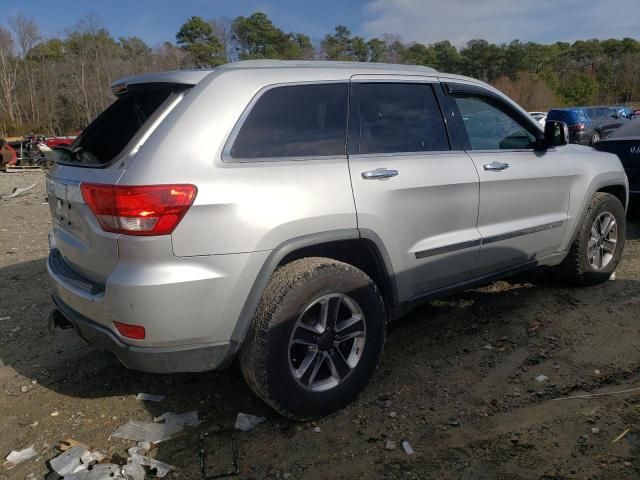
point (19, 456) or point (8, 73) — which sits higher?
point (8, 73)

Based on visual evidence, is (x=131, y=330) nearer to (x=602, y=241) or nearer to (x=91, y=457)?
(x=91, y=457)

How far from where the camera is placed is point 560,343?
3.48m

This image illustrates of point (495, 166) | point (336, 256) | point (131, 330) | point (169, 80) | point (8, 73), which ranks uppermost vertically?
point (8, 73)

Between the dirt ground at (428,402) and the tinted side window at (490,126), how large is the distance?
1.34 meters

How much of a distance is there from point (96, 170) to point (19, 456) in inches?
59.0

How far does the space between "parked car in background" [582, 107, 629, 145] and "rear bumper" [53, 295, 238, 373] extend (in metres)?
22.8

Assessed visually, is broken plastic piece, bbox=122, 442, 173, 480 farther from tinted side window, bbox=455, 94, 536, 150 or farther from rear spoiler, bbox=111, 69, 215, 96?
tinted side window, bbox=455, 94, 536, 150

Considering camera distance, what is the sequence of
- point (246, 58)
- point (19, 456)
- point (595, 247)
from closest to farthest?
point (19, 456) < point (595, 247) < point (246, 58)

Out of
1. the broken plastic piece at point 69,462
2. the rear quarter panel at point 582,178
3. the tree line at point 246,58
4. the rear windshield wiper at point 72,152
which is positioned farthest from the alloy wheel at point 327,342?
the tree line at point 246,58

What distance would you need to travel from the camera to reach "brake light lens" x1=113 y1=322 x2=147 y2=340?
226 centimetres

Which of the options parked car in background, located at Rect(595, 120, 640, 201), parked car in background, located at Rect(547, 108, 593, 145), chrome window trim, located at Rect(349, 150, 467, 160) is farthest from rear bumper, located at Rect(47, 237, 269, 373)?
parked car in background, located at Rect(547, 108, 593, 145)

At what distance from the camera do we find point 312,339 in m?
2.66

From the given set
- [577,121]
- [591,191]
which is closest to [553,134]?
[591,191]

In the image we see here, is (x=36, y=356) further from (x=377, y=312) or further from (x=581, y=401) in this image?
(x=581, y=401)
